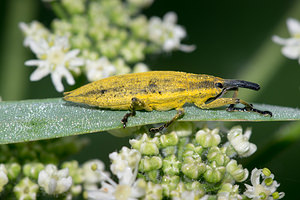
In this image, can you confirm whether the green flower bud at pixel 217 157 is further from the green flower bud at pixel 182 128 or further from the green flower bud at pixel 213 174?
the green flower bud at pixel 182 128

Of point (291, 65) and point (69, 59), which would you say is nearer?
point (69, 59)

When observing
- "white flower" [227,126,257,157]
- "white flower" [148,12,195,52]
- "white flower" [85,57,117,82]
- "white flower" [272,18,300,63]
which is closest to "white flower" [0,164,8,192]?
"white flower" [85,57,117,82]

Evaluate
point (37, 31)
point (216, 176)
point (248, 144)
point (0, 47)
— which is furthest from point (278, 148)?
point (0, 47)

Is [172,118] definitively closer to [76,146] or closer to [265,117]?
[265,117]

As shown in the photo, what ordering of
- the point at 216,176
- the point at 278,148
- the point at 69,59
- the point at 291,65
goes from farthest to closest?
1. the point at 291,65
2. the point at 69,59
3. the point at 278,148
4. the point at 216,176

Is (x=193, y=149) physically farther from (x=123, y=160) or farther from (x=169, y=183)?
(x=123, y=160)

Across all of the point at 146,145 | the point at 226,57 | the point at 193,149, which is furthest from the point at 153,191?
the point at 226,57
